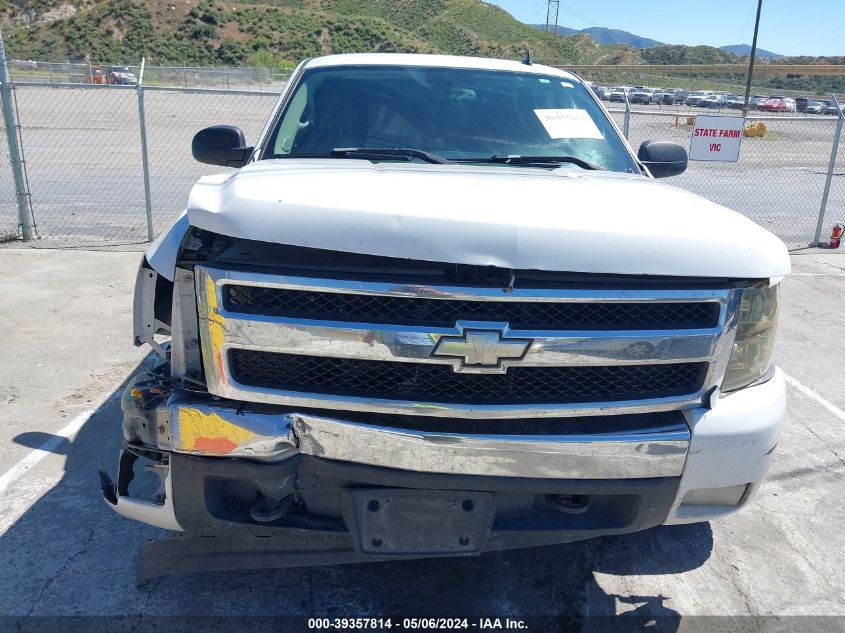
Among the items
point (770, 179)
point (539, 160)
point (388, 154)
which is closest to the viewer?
point (388, 154)

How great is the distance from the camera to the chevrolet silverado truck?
2.17 metres

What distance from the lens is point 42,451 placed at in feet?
13.0

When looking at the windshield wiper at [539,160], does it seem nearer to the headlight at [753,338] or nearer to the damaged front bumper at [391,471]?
the headlight at [753,338]

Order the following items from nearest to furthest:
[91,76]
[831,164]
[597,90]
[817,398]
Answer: [817,398] < [831,164] < [597,90] < [91,76]

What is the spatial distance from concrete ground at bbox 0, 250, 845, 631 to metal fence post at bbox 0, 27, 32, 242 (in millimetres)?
4573

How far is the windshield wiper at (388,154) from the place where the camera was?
3.38 m

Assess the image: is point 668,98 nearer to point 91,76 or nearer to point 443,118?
point 91,76

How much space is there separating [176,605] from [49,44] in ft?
248

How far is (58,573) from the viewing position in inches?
117

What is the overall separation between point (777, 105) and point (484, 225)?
51.8m

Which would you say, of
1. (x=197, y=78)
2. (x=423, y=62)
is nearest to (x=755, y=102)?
(x=197, y=78)

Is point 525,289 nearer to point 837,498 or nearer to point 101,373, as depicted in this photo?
point 837,498

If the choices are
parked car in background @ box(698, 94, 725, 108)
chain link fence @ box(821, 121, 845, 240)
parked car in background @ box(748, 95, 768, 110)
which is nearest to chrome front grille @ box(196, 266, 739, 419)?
chain link fence @ box(821, 121, 845, 240)

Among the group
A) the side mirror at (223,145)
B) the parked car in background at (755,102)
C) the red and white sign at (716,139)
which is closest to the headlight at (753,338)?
the side mirror at (223,145)
